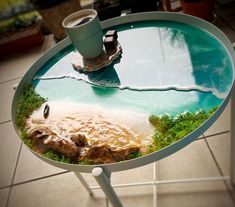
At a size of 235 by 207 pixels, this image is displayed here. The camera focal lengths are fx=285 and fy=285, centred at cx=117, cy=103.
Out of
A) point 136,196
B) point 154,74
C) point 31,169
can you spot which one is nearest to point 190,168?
point 136,196

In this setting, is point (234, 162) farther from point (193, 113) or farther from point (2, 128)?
point (2, 128)

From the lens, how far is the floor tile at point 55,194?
1.32 m

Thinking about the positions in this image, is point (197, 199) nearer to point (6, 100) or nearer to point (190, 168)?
point (190, 168)

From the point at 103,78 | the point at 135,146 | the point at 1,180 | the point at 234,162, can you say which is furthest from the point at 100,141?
the point at 1,180

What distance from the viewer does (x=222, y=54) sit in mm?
895

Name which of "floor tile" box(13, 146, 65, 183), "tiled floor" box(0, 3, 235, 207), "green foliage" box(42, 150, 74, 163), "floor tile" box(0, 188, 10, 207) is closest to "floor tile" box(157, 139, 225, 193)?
"tiled floor" box(0, 3, 235, 207)

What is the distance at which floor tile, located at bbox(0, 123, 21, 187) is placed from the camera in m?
1.60

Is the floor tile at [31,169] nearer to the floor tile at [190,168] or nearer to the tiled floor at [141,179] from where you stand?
the tiled floor at [141,179]

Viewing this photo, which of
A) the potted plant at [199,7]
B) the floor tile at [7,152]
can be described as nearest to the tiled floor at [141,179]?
the floor tile at [7,152]

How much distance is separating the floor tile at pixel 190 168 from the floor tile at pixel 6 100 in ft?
4.04

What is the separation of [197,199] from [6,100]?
1641 mm

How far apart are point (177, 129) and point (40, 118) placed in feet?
1.45

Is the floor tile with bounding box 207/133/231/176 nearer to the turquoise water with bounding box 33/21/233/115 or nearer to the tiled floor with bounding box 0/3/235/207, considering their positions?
the tiled floor with bounding box 0/3/235/207

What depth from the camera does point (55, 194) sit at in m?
1.40
